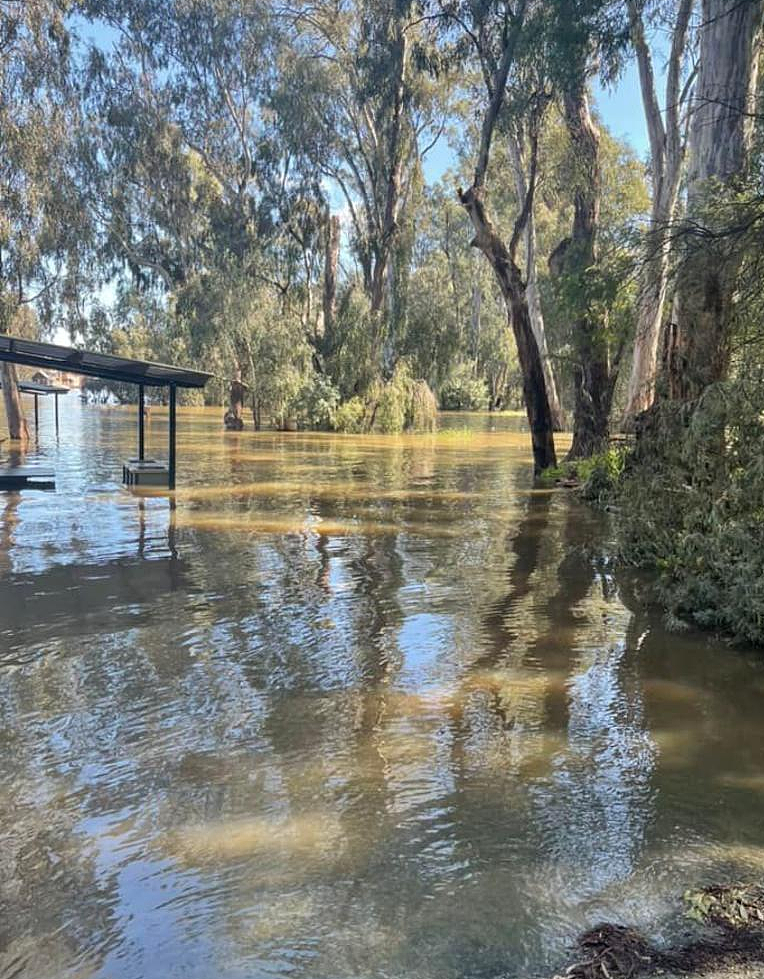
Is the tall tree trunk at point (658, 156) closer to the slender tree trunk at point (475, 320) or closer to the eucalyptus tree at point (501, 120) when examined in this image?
the eucalyptus tree at point (501, 120)

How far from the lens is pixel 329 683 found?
516 centimetres

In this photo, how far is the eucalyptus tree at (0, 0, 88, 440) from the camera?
73.3 ft

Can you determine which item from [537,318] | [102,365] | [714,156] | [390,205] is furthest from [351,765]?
[390,205]

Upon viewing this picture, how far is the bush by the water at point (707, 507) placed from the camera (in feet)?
18.8

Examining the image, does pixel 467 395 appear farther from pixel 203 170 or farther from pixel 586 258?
pixel 586 258

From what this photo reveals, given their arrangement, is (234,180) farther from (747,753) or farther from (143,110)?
(747,753)

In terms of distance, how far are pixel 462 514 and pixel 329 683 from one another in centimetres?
723

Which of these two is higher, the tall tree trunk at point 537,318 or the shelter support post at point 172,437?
the tall tree trunk at point 537,318

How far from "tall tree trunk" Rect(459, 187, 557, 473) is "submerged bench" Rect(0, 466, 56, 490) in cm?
800

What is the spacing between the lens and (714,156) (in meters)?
9.71

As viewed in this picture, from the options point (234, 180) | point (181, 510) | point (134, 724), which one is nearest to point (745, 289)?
point (134, 724)

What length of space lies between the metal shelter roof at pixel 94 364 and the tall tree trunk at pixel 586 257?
730 centimetres

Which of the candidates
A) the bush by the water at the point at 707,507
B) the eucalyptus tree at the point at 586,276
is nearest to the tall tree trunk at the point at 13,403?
the eucalyptus tree at the point at 586,276

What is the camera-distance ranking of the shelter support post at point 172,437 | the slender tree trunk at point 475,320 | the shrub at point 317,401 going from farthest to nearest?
1. the slender tree trunk at point 475,320
2. the shrub at point 317,401
3. the shelter support post at point 172,437
